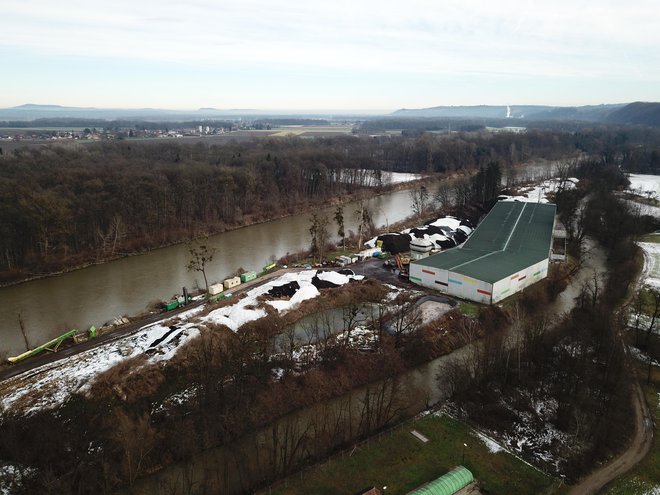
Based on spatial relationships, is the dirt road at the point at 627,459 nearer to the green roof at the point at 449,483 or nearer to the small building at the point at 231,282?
the green roof at the point at 449,483

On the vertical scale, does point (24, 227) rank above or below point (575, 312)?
above

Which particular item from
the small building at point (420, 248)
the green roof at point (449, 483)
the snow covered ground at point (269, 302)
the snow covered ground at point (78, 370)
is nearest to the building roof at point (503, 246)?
the small building at point (420, 248)

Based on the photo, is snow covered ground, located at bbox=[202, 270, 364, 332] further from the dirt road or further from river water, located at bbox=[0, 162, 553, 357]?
the dirt road

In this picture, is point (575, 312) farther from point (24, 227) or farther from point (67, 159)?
point (67, 159)

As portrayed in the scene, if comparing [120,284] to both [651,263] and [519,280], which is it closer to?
[519,280]

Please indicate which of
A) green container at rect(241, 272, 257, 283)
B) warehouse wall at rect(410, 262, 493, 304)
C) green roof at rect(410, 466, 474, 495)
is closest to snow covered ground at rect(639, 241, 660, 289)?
warehouse wall at rect(410, 262, 493, 304)

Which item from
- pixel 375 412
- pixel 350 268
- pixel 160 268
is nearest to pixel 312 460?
pixel 375 412
